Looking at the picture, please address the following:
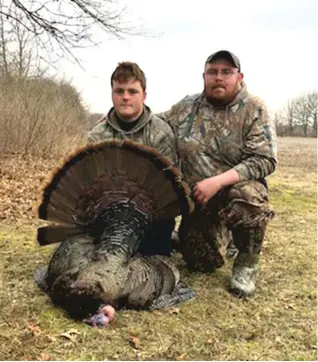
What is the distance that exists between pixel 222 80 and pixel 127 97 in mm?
665

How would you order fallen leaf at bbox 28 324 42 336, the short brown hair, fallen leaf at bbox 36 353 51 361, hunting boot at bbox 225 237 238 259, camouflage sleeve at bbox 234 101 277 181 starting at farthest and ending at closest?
1. hunting boot at bbox 225 237 238 259
2. camouflage sleeve at bbox 234 101 277 181
3. the short brown hair
4. fallen leaf at bbox 28 324 42 336
5. fallen leaf at bbox 36 353 51 361

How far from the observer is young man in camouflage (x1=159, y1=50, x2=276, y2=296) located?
3.52 m

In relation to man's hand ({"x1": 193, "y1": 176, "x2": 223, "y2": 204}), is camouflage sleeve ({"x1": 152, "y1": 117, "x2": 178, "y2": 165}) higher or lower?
higher

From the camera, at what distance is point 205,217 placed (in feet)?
12.7

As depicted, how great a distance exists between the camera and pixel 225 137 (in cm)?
368

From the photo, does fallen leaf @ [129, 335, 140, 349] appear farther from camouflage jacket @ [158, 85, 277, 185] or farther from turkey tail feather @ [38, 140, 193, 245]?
camouflage jacket @ [158, 85, 277, 185]

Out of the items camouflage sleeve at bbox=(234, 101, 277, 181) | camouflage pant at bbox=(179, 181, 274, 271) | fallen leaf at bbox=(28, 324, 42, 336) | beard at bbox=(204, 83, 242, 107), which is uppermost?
beard at bbox=(204, 83, 242, 107)

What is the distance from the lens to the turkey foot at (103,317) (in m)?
2.87

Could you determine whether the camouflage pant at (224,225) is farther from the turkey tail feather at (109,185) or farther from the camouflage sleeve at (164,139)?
the camouflage sleeve at (164,139)

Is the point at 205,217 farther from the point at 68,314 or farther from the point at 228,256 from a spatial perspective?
the point at 68,314

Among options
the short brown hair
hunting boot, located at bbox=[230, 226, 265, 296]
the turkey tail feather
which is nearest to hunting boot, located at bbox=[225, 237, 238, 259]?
hunting boot, located at bbox=[230, 226, 265, 296]

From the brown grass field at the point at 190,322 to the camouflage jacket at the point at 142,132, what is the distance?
3.32 ft

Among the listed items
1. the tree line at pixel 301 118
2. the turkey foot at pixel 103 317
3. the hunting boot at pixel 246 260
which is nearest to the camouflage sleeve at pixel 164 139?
the hunting boot at pixel 246 260

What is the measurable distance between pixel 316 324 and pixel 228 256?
127 cm
